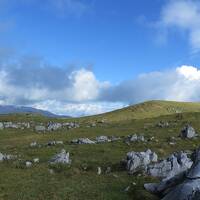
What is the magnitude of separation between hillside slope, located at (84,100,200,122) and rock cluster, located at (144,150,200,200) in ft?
346

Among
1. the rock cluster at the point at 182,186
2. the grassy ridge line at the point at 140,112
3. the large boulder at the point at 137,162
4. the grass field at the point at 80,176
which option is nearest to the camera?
the rock cluster at the point at 182,186

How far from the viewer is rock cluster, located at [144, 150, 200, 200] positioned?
86.8 ft

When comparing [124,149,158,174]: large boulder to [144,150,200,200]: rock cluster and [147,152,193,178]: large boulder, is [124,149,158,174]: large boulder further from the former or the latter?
[144,150,200,200]: rock cluster

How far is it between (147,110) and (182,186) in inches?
5021

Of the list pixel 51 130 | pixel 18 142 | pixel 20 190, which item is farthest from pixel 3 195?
pixel 51 130

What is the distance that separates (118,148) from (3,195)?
2579cm

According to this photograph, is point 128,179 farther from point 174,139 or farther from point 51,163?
point 174,139

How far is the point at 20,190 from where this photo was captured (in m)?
34.8

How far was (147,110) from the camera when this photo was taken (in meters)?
155

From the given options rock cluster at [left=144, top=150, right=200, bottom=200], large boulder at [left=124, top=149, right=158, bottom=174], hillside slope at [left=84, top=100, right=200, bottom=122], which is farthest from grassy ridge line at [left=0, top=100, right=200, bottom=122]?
rock cluster at [left=144, top=150, right=200, bottom=200]

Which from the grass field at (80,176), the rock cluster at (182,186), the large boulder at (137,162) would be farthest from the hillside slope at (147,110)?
the rock cluster at (182,186)

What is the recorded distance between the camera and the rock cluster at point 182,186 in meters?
26.5

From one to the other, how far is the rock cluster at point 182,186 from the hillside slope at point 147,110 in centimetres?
10559

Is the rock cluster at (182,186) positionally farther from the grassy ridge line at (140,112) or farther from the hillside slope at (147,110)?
the hillside slope at (147,110)
